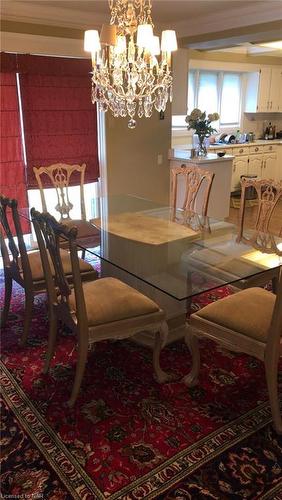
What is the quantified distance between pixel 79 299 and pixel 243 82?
6751mm

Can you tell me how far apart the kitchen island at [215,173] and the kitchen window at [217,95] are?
1.82 meters

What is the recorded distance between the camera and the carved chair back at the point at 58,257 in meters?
1.93

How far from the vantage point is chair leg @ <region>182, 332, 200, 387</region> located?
2.30 meters

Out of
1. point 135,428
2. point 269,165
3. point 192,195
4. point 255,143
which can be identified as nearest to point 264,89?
point 255,143

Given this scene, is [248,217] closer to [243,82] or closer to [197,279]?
[243,82]

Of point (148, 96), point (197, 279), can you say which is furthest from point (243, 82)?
point (197, 279)

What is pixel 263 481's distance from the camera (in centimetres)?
174

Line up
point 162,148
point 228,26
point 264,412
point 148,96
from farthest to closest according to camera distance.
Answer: point 162,148, point 228,26, point 148,96, point 264,412

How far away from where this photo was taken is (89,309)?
2172mm

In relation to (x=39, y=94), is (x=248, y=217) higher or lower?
lower

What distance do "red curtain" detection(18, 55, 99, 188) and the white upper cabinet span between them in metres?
4.05

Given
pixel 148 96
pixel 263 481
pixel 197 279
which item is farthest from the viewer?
pixel 148 96

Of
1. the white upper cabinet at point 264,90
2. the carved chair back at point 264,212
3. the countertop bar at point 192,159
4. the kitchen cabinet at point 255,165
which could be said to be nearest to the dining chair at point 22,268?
the carved chair back at point 264,212

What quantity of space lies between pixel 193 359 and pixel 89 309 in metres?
0.67
